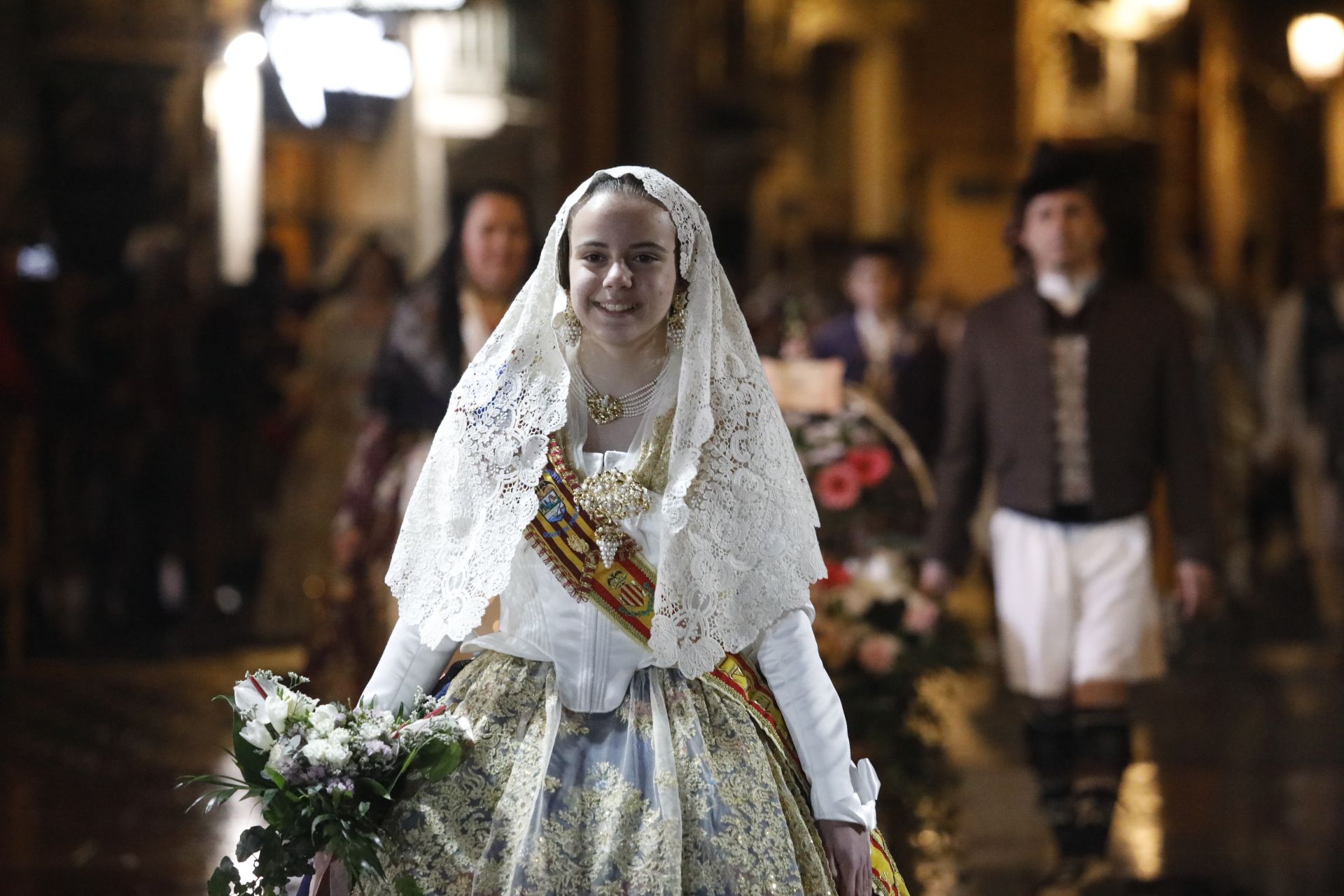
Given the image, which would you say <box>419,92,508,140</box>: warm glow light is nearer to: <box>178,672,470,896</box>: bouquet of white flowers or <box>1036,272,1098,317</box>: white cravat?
<box>1036,272,1098,317</box>: white cravat

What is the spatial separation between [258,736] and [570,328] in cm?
84

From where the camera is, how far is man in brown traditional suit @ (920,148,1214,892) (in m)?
5.38

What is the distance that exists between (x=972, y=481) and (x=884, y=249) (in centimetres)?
331

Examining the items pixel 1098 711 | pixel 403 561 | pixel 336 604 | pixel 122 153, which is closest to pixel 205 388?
pixel 122 153

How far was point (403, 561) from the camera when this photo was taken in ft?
10.2

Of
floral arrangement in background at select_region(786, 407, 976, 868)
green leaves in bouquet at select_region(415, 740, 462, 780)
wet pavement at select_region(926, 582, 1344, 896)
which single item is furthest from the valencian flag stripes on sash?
floral arrangement in background at select_region(786, 407, 976, 868)

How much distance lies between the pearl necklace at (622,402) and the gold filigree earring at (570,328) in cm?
10

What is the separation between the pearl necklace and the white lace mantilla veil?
0.21 ft

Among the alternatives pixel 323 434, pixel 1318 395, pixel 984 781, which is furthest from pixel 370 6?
pixel 984 781

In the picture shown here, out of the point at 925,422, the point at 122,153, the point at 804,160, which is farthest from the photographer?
the point at 804,160

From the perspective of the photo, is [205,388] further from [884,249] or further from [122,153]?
[884,249]

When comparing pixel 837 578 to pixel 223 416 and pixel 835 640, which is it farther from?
pixel 223 416

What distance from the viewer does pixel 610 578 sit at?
2.98 m

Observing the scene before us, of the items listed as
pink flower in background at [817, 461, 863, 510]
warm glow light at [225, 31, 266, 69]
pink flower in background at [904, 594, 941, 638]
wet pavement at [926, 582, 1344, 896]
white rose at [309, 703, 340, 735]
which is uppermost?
warm glow light at [225, 31, 266, 69]
